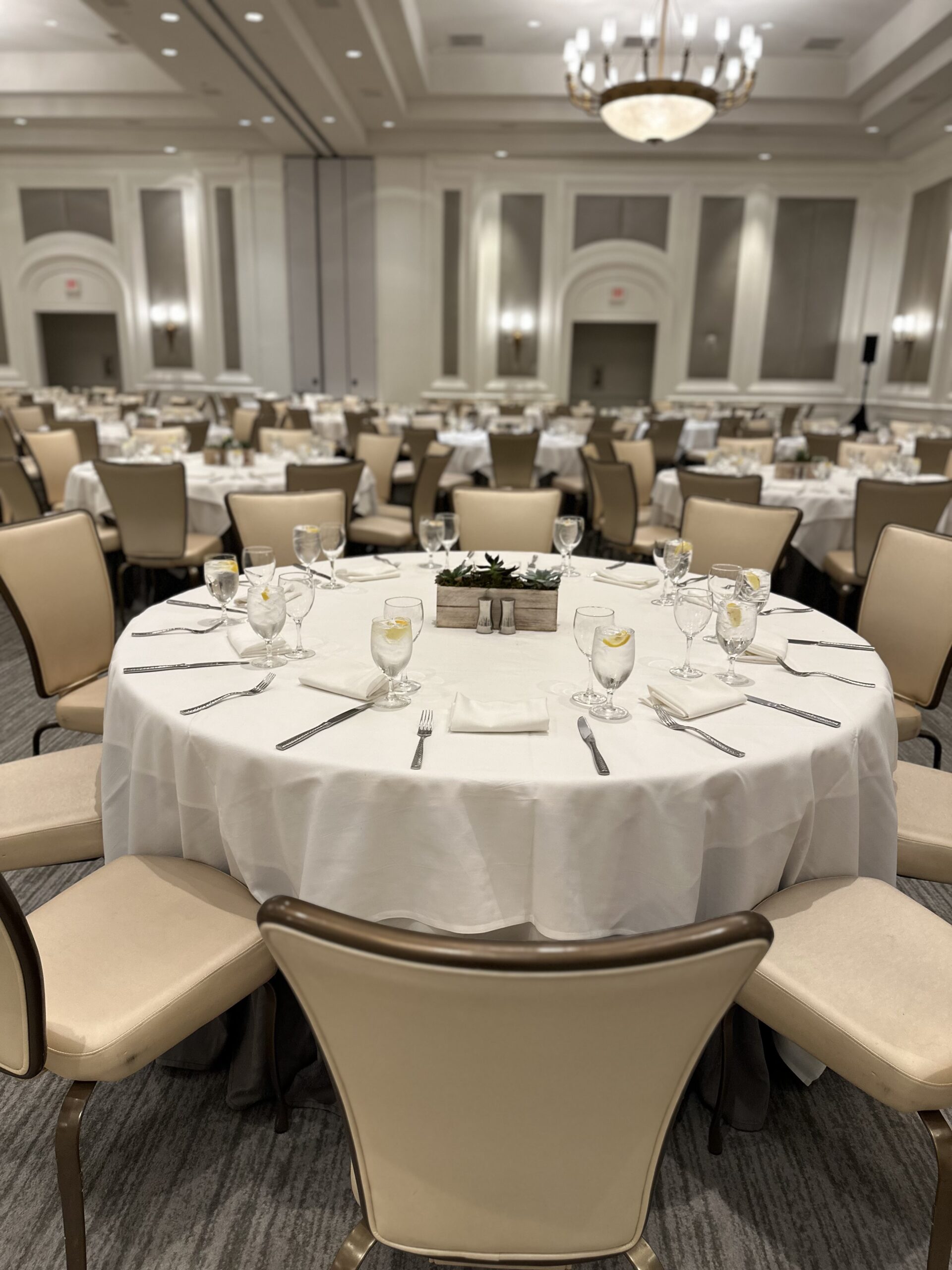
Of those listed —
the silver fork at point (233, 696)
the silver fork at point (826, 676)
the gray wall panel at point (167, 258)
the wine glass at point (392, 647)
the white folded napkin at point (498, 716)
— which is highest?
the gray wall panel at point (167, 258)

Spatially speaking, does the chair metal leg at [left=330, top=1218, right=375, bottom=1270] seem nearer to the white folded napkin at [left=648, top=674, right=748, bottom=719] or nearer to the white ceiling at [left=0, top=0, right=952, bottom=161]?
the white folded napkin at [left=648, top=674, right=748, bottom=719]

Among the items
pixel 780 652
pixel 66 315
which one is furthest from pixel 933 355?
pixel 66 315

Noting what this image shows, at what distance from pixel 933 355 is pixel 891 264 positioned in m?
2.29

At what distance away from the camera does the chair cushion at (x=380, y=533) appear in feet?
18.5

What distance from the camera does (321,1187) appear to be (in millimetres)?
1739

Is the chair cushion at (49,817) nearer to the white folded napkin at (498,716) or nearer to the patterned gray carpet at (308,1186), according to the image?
the patterned gray carpet at (308,1186)

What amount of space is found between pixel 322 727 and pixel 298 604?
1.60ft

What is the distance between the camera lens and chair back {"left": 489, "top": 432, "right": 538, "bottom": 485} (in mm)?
7500

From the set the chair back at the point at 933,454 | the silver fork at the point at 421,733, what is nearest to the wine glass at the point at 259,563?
the silver fork at the point at 421,733

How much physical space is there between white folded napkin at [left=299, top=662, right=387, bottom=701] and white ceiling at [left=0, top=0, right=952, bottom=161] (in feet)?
28.9

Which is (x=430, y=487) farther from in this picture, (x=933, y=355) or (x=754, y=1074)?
(x=933, y=355)

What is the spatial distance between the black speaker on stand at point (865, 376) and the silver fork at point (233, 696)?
13.7 metres

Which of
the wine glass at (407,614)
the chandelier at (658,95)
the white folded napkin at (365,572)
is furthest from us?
the chandelier at (658,95)

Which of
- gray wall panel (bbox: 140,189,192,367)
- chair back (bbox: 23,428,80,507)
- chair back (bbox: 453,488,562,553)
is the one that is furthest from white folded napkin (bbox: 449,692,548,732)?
gray wall panel (bbox: 140,189,192,367)
